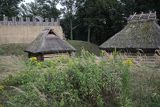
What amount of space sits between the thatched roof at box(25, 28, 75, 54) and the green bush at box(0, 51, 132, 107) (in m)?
14.7

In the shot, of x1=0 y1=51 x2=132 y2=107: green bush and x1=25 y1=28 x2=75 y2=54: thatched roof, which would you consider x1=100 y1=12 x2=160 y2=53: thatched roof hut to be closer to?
x1=25 y1=28 x2=75 y2=54: thatched roof

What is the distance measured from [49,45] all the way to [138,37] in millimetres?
5342

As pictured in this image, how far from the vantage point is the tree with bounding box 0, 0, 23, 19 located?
44.3 meters

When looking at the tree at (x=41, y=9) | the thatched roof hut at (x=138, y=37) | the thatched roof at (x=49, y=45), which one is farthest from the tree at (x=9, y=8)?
the thatched roof hut at (x=138, y=37)

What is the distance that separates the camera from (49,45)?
70.8ft

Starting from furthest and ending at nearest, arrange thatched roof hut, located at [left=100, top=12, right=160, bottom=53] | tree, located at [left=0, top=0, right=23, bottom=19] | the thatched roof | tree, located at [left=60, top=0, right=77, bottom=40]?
tree, located at [left=60, top=0, right=77, bottom=40] < tree, located at [left=0, top=0, right=23, bottom=19] < the thatched roof < thatched roof hut, located at [left=100, top=12, right=160, bottom=53]

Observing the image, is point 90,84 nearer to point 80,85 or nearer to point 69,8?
point 80,85

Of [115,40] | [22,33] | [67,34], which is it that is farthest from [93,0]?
[115,40]

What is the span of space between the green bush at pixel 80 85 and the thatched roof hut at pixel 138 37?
43.2ft

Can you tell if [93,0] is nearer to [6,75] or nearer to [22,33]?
[22,33]

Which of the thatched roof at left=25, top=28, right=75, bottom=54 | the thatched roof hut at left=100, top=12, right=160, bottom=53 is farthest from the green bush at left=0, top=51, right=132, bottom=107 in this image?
the thatched roof at left=25, top=28, right=75, bottom=54

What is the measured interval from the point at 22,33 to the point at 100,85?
2792 centimetres

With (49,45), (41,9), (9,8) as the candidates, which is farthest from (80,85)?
(41,9)

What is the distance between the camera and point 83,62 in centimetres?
591
